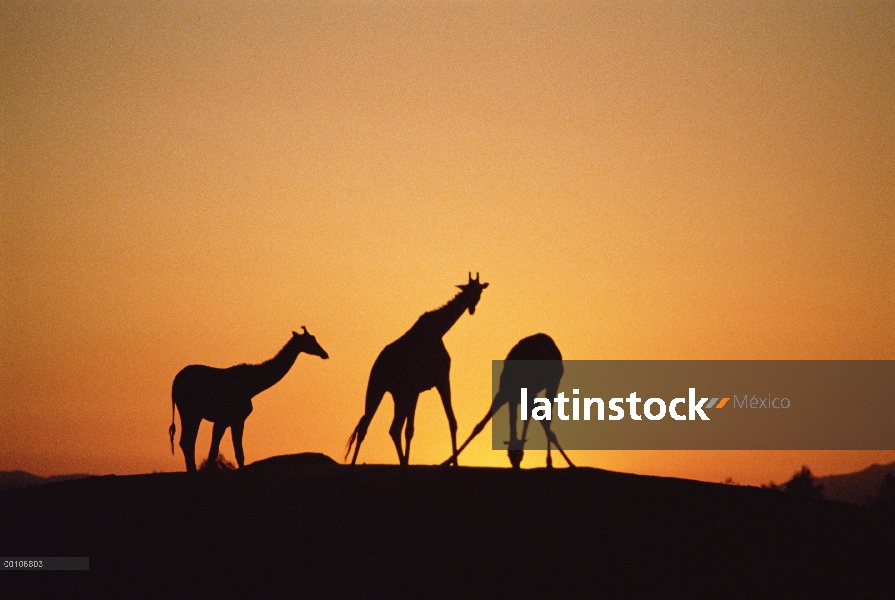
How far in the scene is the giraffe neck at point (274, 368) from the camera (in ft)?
94.3

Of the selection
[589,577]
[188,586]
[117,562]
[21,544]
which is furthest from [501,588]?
[21,544]

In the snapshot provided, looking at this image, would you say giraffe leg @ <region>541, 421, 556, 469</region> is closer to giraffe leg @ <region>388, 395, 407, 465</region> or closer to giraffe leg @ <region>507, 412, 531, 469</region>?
giraffe leg @ <region>507, 412, 531, 469</region>

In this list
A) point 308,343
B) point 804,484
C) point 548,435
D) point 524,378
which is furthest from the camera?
point 804,484

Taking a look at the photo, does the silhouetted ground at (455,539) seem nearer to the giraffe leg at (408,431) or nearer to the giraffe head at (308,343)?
the giraffe leg at (408,431)

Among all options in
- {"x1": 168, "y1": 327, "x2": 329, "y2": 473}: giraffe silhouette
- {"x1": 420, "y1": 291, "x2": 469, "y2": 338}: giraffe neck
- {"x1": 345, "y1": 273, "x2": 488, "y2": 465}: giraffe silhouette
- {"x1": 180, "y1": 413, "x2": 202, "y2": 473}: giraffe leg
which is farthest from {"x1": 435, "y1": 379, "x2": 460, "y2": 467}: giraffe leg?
{"x1": 180, "y1": 413, "x2": 202, "y2": 473}: giraffe leg

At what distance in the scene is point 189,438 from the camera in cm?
2852

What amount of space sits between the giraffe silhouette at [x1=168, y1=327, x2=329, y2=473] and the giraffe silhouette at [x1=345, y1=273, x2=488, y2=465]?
5.32m

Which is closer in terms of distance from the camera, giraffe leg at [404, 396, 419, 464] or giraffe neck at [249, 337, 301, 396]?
giraffe leg at [404, 396, 419, 464]

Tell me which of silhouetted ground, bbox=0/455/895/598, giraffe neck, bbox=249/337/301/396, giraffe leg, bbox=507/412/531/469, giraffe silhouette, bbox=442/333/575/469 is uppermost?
giraffe neck, bbox=249/337/301/396

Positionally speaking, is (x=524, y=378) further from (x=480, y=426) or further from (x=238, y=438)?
(x=238, y=438)

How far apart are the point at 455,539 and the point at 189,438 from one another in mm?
11478

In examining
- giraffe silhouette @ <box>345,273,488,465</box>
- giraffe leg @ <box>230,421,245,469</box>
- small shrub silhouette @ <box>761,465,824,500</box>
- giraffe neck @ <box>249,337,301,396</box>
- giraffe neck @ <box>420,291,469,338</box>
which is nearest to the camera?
giraffe silhouette @ <box>345,273,488,465</box>

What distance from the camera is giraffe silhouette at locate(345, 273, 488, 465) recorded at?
2297cm

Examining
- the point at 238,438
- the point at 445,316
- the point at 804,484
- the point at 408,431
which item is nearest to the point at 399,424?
the point at 408,431
